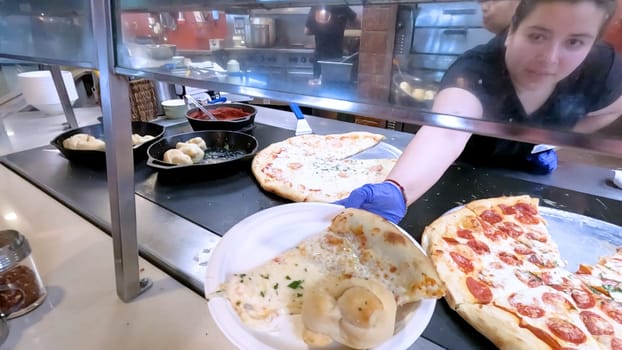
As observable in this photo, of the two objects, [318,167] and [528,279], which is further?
[318,167]

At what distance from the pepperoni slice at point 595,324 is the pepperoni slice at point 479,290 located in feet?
0.64

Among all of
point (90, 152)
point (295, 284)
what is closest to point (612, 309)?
point (295, 284)

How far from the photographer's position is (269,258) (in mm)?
534

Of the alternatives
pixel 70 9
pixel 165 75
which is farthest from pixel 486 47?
pixel 70 9

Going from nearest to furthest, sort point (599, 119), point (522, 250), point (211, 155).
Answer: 1. point (599, 119)
2. point (522, 250)
3. point (211, 155)

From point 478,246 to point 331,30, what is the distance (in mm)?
815

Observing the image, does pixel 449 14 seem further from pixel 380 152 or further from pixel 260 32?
pixel 380 152

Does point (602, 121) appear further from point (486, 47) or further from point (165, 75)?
point (165, 75)

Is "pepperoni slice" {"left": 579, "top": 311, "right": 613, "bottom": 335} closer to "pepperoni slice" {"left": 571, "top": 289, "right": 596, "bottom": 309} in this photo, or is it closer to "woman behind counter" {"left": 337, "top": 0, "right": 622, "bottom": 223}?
"pepperoni slice" {"left": 571, "top": 289, "right": 596, "bottom": 309}

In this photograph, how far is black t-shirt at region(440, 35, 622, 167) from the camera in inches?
9.5

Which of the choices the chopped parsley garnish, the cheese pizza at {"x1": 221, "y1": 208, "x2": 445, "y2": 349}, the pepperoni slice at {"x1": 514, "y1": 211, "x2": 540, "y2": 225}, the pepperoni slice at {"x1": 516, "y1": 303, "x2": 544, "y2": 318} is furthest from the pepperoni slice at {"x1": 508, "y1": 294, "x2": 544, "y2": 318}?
the chopped parsley garnish

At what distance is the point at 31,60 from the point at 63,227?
0.47 metres

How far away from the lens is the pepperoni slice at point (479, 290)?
748mm

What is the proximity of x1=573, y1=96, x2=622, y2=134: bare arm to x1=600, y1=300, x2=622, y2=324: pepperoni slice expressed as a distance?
76 cm
